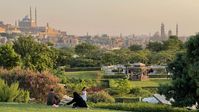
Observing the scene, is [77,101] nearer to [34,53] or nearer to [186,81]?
[186,81]

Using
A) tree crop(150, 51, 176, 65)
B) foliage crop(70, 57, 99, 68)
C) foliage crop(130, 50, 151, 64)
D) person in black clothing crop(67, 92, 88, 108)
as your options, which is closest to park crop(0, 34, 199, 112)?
person in black clothing crop(67, 92, 88, 108)

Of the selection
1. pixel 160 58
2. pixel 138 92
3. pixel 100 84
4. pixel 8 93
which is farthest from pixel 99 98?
pixel 160 58

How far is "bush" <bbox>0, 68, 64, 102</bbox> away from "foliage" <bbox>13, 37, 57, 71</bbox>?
15.2 meters

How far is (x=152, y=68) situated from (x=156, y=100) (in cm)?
3609

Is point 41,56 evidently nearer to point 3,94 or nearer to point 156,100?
point 156,100

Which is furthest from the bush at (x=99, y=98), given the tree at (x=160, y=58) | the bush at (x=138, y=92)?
the tree at (x=160, y=58)

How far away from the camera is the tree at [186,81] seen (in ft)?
57.9

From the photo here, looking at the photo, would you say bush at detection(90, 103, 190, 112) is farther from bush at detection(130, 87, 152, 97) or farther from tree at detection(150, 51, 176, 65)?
tree at detection(150, 51, 176, 65)

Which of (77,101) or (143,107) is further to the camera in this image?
(143,107)

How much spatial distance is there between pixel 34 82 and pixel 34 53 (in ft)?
74.1

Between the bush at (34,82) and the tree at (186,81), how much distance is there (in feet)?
36.4

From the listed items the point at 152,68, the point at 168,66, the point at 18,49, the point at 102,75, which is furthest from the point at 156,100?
the point at 152,68

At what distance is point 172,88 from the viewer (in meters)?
18.1

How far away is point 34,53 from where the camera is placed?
2012 inches
